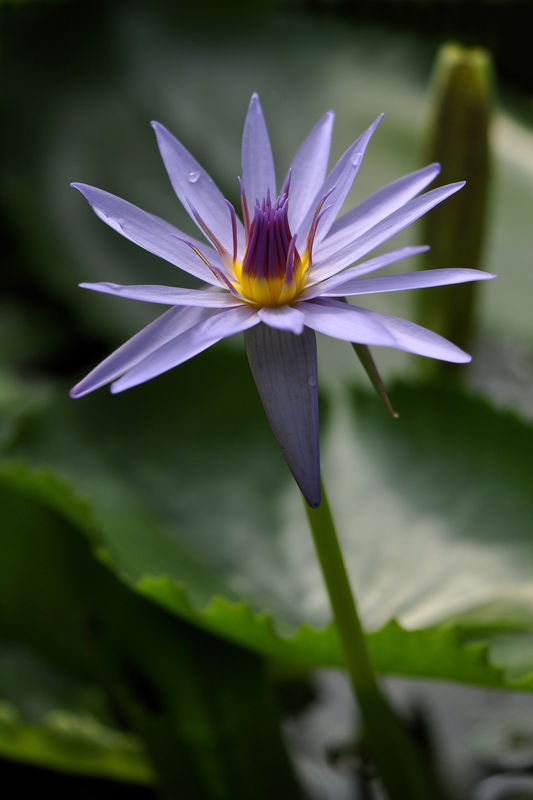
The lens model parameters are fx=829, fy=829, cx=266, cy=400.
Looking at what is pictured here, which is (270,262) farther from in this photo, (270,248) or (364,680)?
(364,680)

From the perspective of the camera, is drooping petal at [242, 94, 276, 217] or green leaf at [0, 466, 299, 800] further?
green leaf at [0, 466, 299, 800]

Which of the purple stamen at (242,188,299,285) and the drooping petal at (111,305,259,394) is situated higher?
the purple stamen at (242,188,299,285)

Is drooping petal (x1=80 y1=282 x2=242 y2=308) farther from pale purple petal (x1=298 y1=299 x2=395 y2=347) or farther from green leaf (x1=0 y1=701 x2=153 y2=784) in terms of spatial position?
green leaf (x1=0 y1=701 x2=153 y2=784)

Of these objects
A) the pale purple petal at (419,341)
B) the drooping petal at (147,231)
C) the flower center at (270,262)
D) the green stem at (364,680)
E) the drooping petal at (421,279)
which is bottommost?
the green stem at (364,680)

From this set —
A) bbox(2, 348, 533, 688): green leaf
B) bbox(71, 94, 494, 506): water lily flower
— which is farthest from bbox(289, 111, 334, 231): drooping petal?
bbox(2, 348, 533, 688): green leaf

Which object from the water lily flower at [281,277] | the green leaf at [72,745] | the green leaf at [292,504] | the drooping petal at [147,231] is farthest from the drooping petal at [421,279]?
the green leaf at [72,745]

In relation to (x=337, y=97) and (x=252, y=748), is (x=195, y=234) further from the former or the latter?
(x=252, y=748)

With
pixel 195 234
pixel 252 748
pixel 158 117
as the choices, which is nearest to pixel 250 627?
pixel 252 748

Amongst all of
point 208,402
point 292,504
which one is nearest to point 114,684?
point 292,504

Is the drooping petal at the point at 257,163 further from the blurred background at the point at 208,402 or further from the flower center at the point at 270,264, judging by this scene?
the blurred background at the point at 208,402
